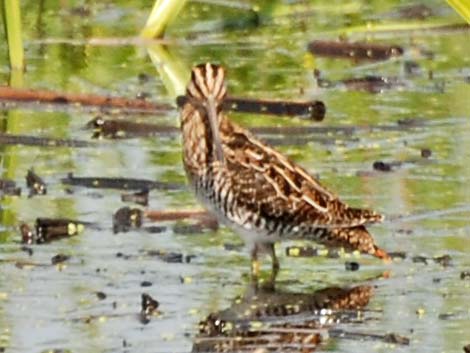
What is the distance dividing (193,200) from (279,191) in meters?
0.97

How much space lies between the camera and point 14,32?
10648 millimetres

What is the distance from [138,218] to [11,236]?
0.51m

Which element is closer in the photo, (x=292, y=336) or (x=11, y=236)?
(x=292, y=336)

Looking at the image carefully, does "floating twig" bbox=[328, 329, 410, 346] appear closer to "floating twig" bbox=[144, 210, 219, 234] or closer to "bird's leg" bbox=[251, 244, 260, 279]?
"bird's leg" bbox=[251, 244, 260, 279]

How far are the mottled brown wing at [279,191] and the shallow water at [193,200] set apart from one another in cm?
18

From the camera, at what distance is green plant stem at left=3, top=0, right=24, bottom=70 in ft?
34.1

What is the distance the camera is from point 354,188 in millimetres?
8719

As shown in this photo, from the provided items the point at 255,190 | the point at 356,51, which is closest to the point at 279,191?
the point at 255,190

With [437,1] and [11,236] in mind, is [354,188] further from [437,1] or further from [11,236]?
[437,1]

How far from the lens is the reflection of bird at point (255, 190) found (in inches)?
297

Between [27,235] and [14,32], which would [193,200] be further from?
[14,32]

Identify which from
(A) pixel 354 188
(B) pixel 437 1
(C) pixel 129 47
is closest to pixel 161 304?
(A) pixel 354 188

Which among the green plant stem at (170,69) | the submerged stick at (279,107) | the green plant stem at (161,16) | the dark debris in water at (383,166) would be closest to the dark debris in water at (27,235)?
the dark debris in water at (383,166)

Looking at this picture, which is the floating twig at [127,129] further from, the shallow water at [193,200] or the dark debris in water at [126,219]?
the dark debris in water at [126,219]
